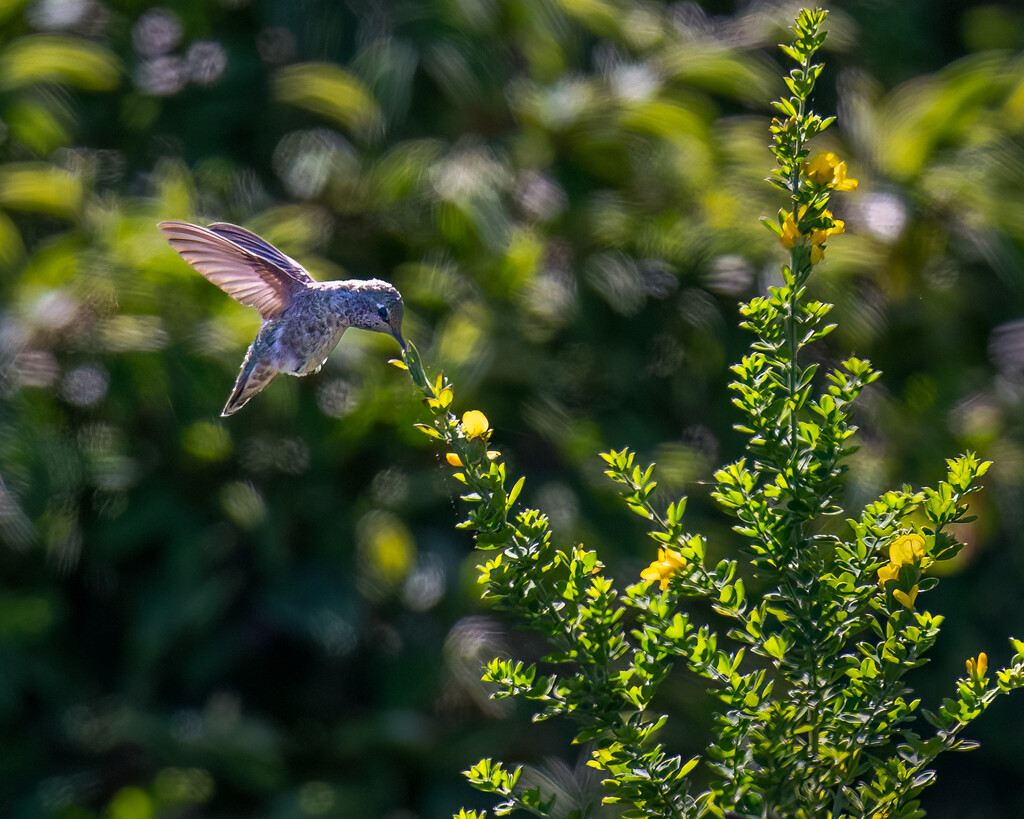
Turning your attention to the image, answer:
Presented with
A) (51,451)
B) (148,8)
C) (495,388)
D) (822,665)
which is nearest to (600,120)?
(495,388)

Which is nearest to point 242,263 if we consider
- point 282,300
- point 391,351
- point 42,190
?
point 282,300

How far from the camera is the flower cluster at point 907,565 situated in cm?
63

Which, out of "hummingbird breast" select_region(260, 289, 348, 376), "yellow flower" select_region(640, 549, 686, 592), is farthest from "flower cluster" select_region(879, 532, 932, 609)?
"hummingbird breast" select_region(260, 289, 348, 376)

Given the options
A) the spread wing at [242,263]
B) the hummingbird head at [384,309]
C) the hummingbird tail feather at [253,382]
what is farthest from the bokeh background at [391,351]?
the hummingbird head at [384,309]

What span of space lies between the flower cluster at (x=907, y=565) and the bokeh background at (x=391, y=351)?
1.45 m

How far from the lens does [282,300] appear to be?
868 mm

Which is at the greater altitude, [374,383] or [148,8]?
[148,8]

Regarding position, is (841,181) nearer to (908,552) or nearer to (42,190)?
(908,552)

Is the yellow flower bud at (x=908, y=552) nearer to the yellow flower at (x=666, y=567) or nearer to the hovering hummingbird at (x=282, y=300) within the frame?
the yellow flower at (x=666, y=567)

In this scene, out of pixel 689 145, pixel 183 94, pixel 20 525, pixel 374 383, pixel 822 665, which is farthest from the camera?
pixel 183 94

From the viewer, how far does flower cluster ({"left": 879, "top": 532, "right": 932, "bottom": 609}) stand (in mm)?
630

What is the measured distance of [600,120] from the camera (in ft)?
8.05

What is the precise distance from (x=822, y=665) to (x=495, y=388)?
1.66m

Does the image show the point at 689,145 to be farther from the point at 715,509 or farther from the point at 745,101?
the point at 715,509
